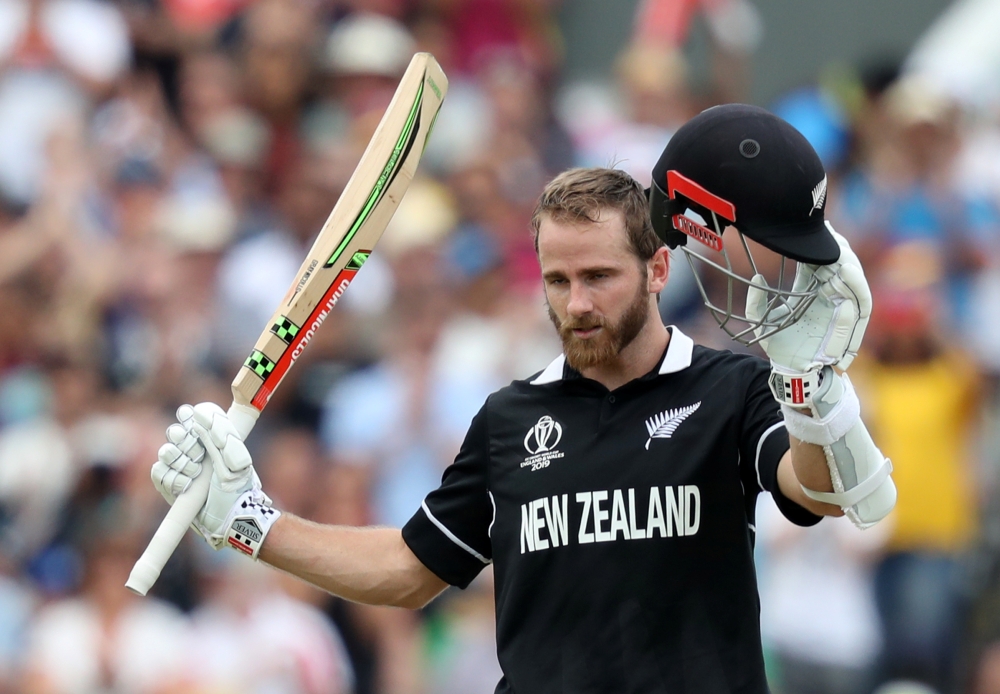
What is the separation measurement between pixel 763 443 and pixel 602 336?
514 mm

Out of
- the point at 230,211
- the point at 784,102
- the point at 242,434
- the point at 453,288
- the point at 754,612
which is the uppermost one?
the point at 784,102

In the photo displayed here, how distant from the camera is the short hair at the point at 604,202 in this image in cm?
369

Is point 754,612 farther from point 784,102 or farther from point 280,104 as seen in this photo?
point 280,104

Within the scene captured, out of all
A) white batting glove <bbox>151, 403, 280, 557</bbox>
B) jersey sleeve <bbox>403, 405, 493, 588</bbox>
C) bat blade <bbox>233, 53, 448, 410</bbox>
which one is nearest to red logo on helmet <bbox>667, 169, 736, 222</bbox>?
jersey sleeve <bbox>403, 405, 493, 588</bbox>

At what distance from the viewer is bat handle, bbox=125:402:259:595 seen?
3.77 m

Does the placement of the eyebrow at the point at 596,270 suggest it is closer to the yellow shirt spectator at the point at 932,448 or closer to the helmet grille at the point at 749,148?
the helmet grille at the point at 749,148

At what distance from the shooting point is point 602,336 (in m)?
3.68

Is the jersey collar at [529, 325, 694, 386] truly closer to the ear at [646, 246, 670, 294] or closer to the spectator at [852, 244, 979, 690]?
the ear at [646, 246, 670, 294]

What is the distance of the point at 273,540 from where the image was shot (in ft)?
13.1

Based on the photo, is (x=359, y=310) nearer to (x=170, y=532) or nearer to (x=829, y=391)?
(x=170, y=532)

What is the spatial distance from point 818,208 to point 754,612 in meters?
1.05

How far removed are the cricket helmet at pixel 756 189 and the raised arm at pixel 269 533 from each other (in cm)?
135

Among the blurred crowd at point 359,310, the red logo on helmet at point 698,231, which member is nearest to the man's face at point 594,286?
the red logo on helmet at point 698,231

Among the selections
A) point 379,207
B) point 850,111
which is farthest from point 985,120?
point 379,207
